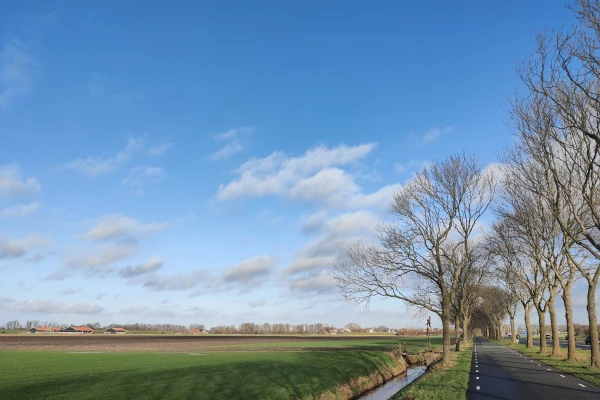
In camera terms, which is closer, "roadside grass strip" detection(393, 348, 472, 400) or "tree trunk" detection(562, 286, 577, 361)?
"roadside grass strip" detection(393, 348, 472, 400)

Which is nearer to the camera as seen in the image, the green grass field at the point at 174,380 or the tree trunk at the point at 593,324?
the green grass field at the point at 174,380

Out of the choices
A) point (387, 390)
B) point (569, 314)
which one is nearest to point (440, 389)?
point (387, 390)

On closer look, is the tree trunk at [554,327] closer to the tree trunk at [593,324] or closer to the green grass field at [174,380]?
the tree trunk at [593,324]

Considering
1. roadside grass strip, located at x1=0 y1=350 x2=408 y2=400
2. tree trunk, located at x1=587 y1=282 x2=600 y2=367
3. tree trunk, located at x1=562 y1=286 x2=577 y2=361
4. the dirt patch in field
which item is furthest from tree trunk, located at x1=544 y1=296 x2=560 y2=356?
the dirt patch in field

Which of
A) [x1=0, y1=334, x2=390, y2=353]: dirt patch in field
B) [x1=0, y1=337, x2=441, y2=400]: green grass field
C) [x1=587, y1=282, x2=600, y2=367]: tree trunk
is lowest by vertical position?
[x1=0, y1=334, x2=390, y2=353]: dirt patch in field

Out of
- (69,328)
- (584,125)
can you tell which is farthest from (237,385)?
(69,328)

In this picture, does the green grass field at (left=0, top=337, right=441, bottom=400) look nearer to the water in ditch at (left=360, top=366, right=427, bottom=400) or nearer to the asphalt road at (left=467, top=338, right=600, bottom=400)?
the water in ditch at (left=360, top=366, right=427, bottom=400)

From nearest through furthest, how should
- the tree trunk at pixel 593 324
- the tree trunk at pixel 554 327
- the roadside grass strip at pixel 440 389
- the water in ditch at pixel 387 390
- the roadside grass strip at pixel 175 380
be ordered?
the roadside grass strip at pixel 440 389 < the roadside grass strip at pixel 175 380 < the water in ditch at pixel 387 390 < the tree trunk at pixel 593 324 < the tree trunk at pixel 554 327

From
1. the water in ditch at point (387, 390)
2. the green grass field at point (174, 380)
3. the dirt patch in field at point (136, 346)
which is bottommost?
the dirt patch in field at point (136, 346)

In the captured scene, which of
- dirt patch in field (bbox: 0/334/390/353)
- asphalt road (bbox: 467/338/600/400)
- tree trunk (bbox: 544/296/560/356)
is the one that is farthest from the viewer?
dirt patch in field (bbox: 0/334/390/353)

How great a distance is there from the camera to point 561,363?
37.5 m

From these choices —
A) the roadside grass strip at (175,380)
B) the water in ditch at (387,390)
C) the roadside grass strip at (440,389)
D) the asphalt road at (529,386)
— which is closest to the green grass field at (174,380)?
the roadside grass strip at (175,380)

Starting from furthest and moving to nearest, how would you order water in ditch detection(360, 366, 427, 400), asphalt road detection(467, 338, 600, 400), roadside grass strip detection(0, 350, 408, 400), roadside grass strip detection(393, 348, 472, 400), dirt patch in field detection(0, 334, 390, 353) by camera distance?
A: dirt patch in field detection(0, 334, 390, 353)
water in ditch detection(360, 366, 427, 400)
roadside grass strip detection(0, 350, 408, 400)
asphalt road detection(467, 338, 600, 400)
roadside grass strip detection(393, 348, 472, 400)

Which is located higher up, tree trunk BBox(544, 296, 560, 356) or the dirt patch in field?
tree trunk BBox(544, 296, 560, 356)
